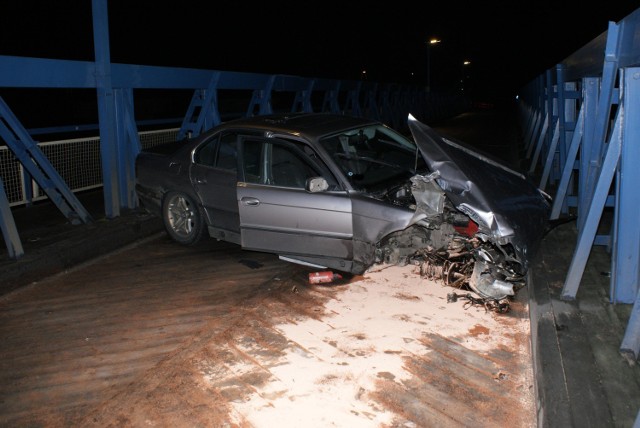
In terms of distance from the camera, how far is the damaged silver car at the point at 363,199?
544cm

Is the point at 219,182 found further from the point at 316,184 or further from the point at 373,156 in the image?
the point at 373,156

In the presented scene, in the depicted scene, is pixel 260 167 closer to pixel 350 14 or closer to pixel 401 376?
pixel 401 376

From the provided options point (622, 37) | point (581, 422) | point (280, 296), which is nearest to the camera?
point (581, 422)

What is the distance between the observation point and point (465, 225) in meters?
5.80

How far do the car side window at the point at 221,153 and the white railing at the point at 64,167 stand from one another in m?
3.55

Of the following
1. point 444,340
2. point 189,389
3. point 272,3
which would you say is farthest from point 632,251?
point 272,3

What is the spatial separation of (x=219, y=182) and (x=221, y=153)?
1.32ft

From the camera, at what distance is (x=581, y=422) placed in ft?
11.0

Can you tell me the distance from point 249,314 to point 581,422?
2.96m

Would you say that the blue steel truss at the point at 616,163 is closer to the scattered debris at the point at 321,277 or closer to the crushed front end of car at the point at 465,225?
the crushed front end of car at the point at 465,225

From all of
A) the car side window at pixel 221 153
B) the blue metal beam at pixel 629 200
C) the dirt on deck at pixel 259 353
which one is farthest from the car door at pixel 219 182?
the blue metal beam at pixel 629 200

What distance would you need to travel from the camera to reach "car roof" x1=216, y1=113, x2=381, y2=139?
253 inches

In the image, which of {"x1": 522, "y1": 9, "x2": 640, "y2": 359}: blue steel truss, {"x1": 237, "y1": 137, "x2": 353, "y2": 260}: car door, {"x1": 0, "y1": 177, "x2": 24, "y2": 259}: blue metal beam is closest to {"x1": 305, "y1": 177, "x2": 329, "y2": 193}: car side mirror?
{"x1": 237, "y1": 137, "x2": 353, "y2": 260}: car door

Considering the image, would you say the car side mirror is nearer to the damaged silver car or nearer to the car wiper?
the damaged silver car
